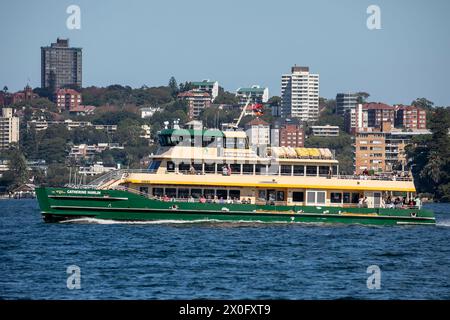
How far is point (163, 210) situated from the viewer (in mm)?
57781

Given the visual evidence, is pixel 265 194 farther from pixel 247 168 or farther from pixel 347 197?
pixel 347 197

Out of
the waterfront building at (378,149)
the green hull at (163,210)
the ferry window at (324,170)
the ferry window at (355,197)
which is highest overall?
the waterfront building at (378,149)

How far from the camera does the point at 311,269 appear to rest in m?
42.3

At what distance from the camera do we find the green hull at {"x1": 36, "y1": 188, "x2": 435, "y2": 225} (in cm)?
5700

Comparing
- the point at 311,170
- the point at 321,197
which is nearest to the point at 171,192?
the point at 311,170

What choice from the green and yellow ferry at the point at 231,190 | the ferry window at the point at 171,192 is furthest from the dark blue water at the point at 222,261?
the ferry window at the point at 171,192

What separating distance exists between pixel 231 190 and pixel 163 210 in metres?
3.93

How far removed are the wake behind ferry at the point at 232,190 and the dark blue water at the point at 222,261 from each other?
106 cm

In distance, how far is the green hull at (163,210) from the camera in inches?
2244

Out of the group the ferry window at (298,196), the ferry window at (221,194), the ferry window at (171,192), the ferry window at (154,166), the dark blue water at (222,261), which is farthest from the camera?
the ferry window at (298,196)

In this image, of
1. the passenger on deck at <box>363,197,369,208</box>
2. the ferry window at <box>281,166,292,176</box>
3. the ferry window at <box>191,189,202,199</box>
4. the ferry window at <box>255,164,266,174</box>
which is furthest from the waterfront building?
the ferry window at <box>191,189,202,199</box>

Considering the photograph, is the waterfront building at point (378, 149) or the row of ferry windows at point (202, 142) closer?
the row of ferry windows at point (202, 142)

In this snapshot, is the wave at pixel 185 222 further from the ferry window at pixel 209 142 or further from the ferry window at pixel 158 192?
the ferry window at pixel 209 142

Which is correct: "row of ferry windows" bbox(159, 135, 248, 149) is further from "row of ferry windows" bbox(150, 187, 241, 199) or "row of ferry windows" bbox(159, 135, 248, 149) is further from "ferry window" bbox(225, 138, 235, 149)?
"row of ferry windows" bbox(150, 187, 241, 199)
